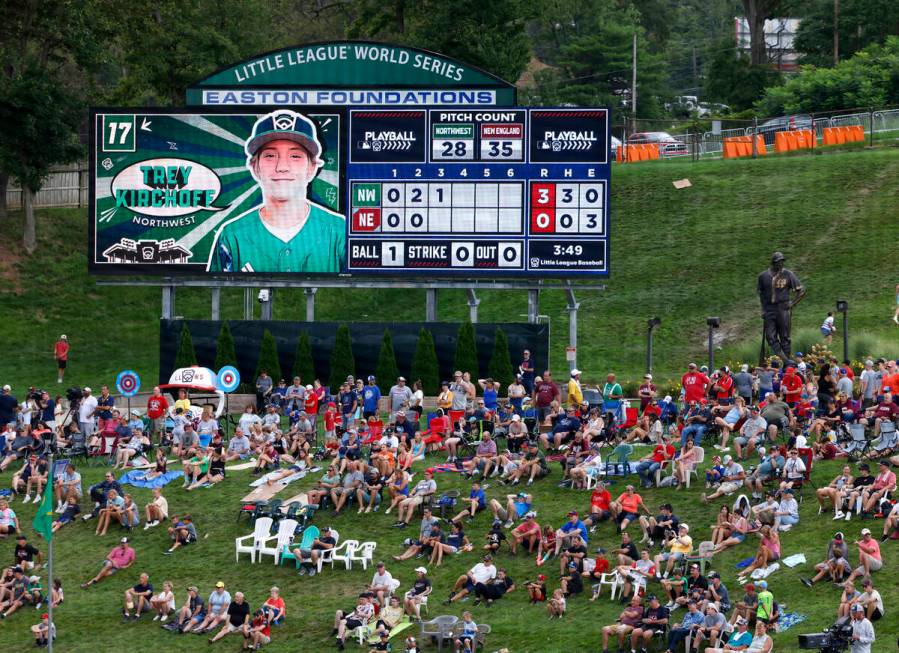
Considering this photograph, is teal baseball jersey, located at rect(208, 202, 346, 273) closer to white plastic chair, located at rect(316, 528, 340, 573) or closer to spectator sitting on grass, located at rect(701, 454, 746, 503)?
A: white plastic chair, located at rect(316, 528, 340, 573)

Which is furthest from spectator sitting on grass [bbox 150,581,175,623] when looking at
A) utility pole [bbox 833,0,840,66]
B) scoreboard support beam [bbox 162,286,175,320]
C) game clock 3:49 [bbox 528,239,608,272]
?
utility pole [bbox 833,0,840,66]

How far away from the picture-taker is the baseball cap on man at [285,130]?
42938mm

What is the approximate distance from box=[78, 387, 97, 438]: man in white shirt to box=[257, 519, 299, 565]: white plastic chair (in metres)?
8.35

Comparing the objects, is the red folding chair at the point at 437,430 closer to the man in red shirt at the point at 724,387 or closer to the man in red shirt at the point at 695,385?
the man in red shirt at the point at 695,385

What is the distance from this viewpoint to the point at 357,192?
4275 cm

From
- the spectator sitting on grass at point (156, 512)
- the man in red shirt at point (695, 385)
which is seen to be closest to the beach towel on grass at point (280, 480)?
the spectator sitting on grass at point (156, 512)

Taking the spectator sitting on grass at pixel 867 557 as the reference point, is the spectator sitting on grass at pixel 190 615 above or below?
below

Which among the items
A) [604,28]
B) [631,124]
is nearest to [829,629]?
[631,124]

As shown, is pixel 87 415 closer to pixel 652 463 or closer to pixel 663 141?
pixel 652 463

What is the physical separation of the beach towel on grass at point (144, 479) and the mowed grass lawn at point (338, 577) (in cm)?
36

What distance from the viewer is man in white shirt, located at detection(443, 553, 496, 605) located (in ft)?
91.6

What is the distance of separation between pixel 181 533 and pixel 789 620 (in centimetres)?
1234

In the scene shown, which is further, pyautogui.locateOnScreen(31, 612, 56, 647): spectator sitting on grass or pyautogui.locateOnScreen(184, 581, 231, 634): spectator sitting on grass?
pyautogui.locateOnScreen(184, 581, 231, 634): spectator sitting on grass

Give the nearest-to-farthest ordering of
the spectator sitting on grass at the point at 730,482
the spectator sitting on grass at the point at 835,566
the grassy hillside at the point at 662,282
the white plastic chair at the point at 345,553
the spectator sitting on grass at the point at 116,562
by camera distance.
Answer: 1. the spectator sitting on grass at the point at 835,566
2. the white plastic chair at the point at 345,553
3. the spectator sitting on grass at the point at 116,562
4. the spectator sitting on grass at the point at 730,482
5. the grassy hillside at the point at 662,282
